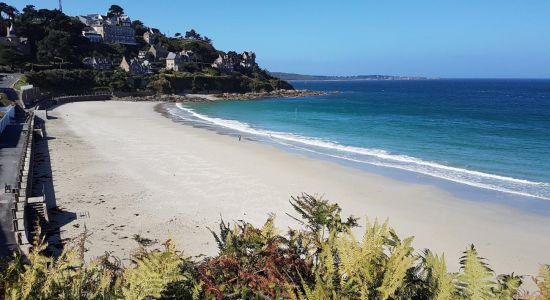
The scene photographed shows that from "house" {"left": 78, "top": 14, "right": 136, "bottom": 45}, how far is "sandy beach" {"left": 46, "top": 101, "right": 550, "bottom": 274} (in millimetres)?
89913

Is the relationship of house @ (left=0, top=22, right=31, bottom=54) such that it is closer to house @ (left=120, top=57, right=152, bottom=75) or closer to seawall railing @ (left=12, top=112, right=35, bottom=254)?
house @ (left=120, top=57, right=152, bottom=75)

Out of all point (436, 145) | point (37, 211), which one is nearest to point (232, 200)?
point (37, 211)

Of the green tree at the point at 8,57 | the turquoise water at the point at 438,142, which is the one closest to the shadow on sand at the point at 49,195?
the turquoise water at the point at 438,142

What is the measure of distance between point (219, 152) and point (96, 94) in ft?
178

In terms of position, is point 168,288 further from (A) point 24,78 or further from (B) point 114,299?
(A) point 24,78

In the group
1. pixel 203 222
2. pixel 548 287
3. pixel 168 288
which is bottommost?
pixel 203 222

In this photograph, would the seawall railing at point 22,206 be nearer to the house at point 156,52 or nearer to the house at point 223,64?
the house at point 156,52

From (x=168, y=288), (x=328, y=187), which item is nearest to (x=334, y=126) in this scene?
(x=328, y=187)

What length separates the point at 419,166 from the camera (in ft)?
82.7

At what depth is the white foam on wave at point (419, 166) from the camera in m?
20.1

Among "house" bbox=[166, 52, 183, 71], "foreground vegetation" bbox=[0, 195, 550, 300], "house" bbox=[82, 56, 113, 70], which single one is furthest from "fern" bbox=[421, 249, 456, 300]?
"house" bbox=[166, 52, 183, 71]

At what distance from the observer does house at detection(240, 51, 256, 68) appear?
445 feet

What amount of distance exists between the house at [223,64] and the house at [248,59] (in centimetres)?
1328

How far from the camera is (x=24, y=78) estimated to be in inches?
2443
